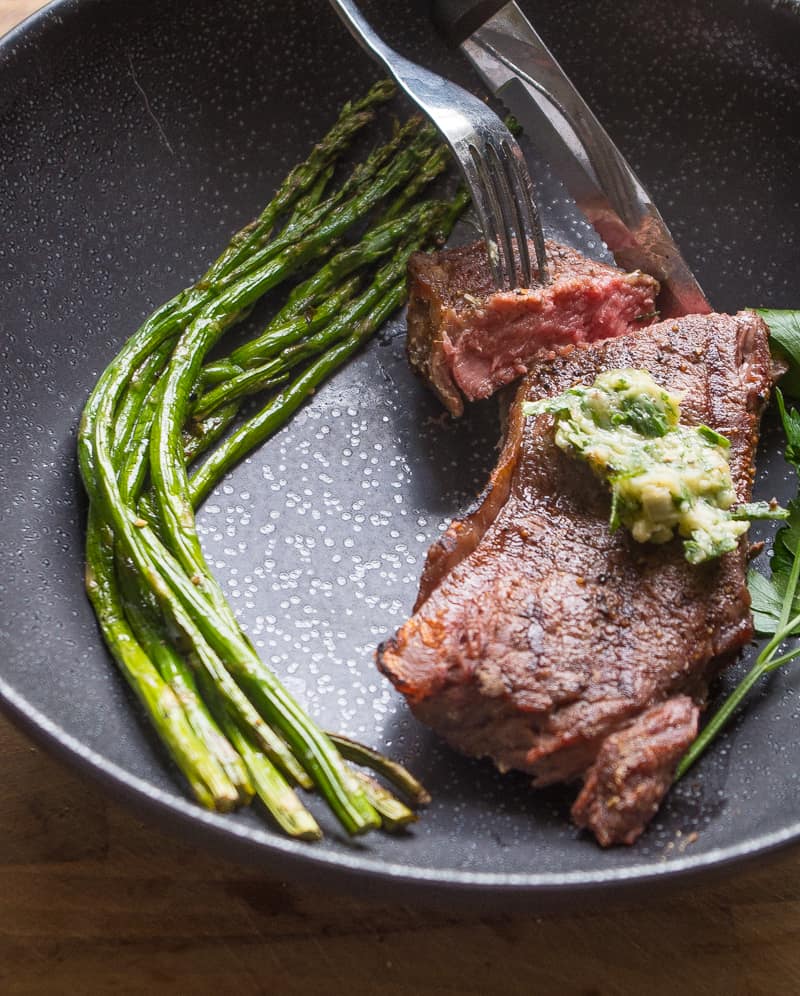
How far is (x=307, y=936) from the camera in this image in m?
3.13

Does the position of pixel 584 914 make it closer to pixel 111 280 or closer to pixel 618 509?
pixel 618 509

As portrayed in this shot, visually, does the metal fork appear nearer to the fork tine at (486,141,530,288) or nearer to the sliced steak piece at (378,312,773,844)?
the fork tine at (486,141,530,288)

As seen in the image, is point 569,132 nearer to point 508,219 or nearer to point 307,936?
point 508,219

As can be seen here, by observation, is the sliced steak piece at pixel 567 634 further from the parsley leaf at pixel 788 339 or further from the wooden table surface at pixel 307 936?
the parsley leaf at pixel 788 339

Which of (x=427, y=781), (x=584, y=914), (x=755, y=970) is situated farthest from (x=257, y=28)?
(x=755, y=970)

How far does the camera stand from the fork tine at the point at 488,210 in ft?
13.3

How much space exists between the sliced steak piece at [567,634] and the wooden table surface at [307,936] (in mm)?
449

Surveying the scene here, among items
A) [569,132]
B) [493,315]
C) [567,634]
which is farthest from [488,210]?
[567,634]

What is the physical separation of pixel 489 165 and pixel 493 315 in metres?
0.58

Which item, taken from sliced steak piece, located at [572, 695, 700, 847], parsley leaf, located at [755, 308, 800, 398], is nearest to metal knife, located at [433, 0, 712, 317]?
parsley leaf, located at [755, 308, 800, 398]

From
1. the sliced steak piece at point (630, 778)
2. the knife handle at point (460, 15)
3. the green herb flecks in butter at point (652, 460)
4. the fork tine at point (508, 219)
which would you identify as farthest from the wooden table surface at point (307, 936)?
the knife handle at point (460, 15)

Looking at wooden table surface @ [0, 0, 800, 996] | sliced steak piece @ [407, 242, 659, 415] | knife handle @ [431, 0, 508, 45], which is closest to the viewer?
wooden table surface @ [0, 0, 800, 996]

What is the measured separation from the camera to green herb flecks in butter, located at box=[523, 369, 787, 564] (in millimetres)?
3168

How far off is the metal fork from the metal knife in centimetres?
29
